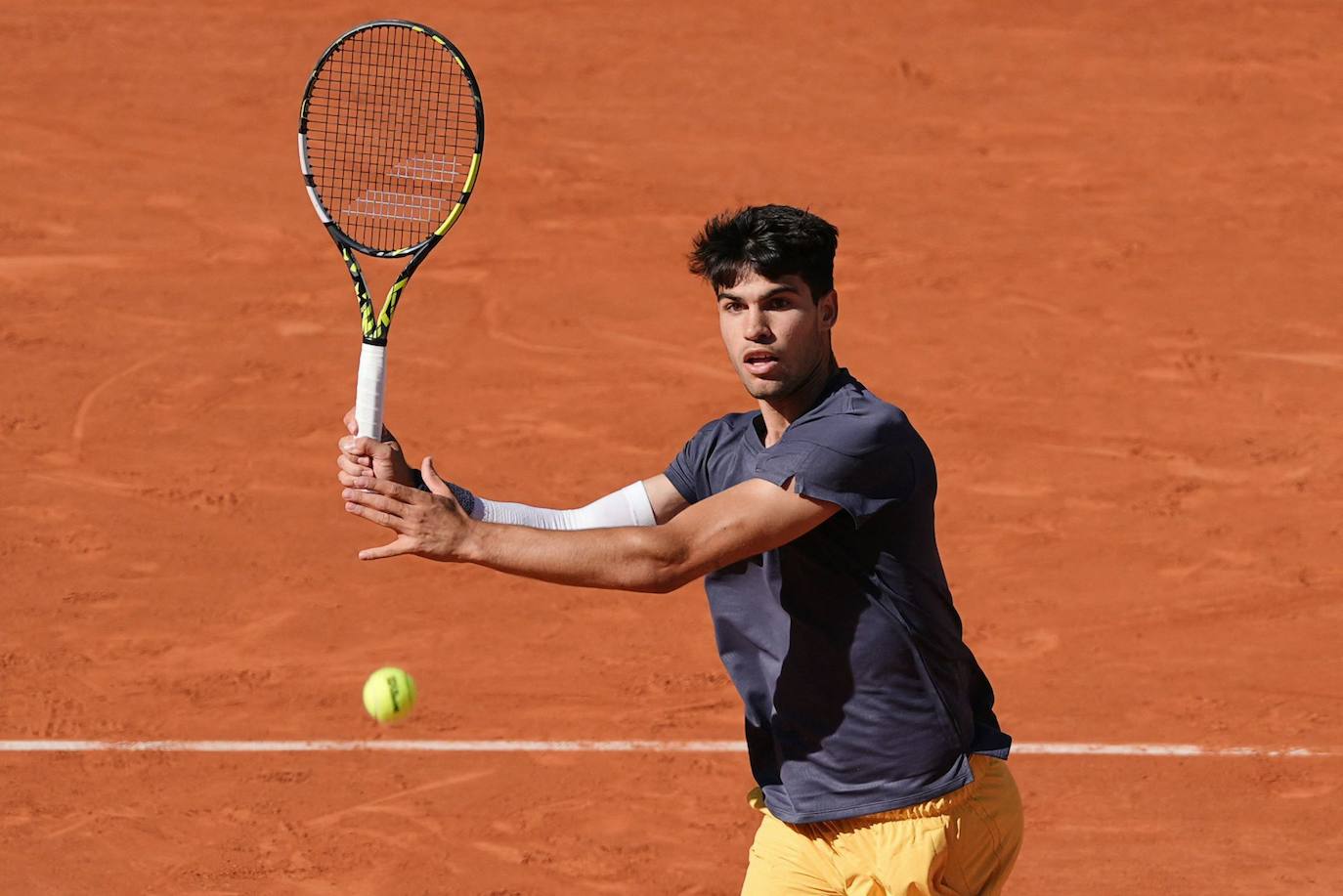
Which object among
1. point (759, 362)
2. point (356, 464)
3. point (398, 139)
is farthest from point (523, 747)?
point (398, 139)

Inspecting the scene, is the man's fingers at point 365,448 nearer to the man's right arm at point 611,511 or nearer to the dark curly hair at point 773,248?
the man's right arm at point 611,511

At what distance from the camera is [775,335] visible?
152 inches

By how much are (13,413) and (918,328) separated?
16.9 feet

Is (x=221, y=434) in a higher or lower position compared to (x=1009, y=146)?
lower

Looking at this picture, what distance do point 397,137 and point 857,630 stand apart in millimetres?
7504

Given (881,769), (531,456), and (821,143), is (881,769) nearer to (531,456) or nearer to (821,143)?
(531,456)

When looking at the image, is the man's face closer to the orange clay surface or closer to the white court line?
the orange clay surface

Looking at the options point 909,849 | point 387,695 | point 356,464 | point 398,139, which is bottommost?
point 387,695

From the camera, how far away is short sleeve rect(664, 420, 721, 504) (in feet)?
14.1

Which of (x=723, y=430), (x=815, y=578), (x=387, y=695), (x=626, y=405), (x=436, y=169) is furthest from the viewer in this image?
(x=436, y=169)

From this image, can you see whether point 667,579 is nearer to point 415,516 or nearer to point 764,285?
point 415,516

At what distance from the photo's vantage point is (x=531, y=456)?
9.30 m

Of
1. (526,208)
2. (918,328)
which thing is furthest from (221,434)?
(918,328)

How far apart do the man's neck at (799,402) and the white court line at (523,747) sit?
11.5 feet
